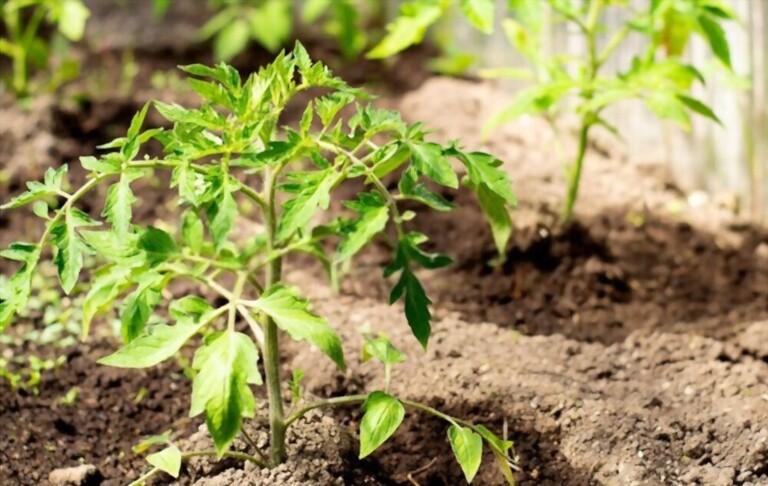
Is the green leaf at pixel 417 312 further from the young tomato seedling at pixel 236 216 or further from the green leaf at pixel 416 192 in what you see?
the green leaf at pixel 416 192

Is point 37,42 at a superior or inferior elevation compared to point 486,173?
inferior

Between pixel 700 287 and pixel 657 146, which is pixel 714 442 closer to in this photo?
pixel 700 287

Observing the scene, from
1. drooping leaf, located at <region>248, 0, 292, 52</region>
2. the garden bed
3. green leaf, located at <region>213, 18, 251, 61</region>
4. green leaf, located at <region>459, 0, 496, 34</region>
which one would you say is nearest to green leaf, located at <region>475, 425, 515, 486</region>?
the garden bed

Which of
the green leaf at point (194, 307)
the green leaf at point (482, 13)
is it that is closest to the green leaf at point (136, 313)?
the green leaf at point (194, 307)

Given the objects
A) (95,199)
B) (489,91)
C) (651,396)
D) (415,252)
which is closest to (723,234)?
(651,396)

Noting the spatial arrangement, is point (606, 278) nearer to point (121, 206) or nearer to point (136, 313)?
point (136, 313)

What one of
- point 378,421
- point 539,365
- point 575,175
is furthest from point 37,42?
point 378,421

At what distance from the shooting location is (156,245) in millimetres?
2068

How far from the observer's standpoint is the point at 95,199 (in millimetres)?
3582

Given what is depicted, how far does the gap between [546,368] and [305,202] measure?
98cm

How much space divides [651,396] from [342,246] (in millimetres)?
977

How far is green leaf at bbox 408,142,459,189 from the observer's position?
189 centimetres

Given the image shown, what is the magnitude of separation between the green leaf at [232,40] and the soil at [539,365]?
1119 mm

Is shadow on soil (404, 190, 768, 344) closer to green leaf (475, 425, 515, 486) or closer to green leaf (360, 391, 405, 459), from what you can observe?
green leaf (475, 425, 515, 486)
